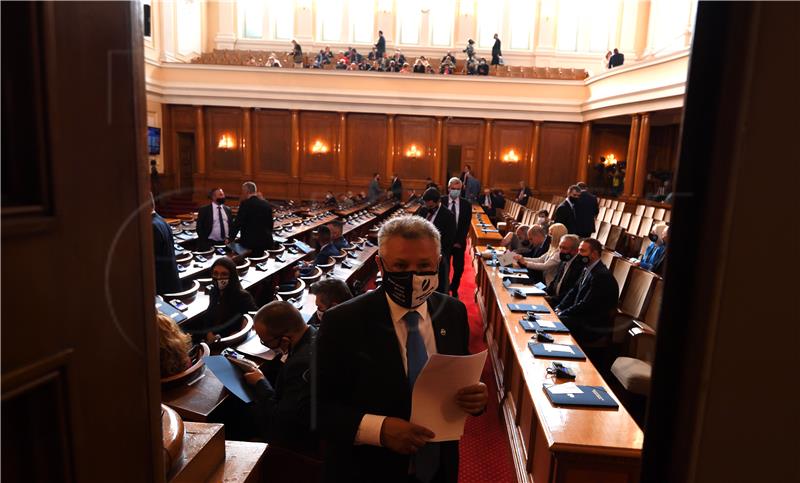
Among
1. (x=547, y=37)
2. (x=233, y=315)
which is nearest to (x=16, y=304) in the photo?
(x=233, y=315)

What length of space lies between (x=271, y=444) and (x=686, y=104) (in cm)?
238

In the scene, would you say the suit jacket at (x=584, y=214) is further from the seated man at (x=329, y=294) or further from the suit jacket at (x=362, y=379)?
the suit jacket at (x=362, y=379)

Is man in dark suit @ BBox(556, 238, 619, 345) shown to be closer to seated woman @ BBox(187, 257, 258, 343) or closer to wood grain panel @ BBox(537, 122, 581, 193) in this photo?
seated woman @ BBox(187, 257, 258, 343)

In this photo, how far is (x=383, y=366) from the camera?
5.80 ft

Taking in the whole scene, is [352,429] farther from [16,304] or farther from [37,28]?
[37,28]

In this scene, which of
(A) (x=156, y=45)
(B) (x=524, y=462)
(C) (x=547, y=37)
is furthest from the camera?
(C) (x=547, y=37)

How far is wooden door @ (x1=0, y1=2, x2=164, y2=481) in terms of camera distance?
0.61m

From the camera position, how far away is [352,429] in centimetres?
169

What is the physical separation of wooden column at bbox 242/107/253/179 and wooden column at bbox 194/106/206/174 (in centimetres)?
149

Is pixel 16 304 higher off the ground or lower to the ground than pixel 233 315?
higher

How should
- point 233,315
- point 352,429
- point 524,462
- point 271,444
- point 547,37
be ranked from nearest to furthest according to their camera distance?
point 352,429
point 271,444
point 524,462
point 233,315
point 547,37

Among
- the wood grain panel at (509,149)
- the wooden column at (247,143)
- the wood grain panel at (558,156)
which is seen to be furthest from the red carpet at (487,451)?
the wooden column at (247,143)

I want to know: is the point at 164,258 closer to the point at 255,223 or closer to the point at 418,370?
the point at 255,223

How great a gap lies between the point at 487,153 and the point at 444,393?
18051mm
